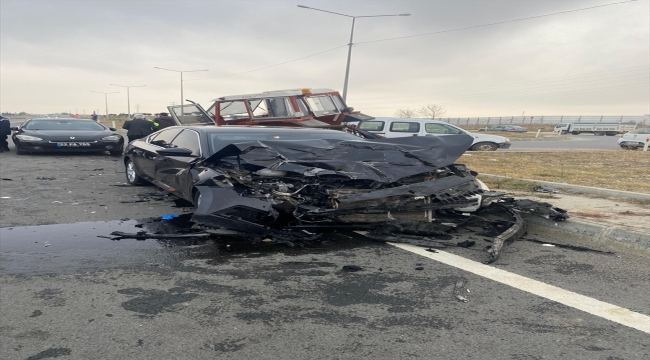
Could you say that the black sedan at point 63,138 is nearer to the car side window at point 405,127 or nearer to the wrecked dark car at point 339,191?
the wrecked dark car at point 339,191

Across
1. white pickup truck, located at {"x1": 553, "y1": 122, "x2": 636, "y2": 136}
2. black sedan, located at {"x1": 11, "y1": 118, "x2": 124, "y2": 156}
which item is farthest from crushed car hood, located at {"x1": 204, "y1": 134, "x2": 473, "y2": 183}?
white pickup truck, located at {"x1": 553, "y1": 122, "x2": 636, "y2": 136}

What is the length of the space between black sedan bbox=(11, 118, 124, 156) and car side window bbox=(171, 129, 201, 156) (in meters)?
7.48

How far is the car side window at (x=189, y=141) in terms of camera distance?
6372 millimetres

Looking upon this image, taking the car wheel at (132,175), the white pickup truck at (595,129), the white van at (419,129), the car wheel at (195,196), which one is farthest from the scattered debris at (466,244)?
the white pickup truck at (595,129)

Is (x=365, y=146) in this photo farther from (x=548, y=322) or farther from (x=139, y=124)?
(x=139, y=124)

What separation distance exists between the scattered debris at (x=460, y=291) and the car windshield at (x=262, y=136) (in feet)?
11.3

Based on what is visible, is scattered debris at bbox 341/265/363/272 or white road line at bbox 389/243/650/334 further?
scattered debris at bbox 341/265/363/272

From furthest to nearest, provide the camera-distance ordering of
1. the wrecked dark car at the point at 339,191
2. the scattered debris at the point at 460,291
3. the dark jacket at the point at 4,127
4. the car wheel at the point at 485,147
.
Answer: the car wheel at the point at 485,147, the dark jacket at the point at 4,127, the wrecked dark car at the point at 339,191, the scattered debris at the point at 460,291

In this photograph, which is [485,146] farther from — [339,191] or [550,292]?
[550,292]

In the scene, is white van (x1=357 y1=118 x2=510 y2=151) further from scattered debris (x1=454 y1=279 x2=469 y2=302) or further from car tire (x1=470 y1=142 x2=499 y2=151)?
scattered debris (x1=454 y1=279 x2=469 y2=302)

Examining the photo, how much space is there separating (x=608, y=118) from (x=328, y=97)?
273 feet

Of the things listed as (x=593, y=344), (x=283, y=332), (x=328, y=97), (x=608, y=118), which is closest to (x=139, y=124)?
(x=328, y=97)

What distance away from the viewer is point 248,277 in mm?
3957

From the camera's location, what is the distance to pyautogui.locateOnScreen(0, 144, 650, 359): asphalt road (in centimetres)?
280
